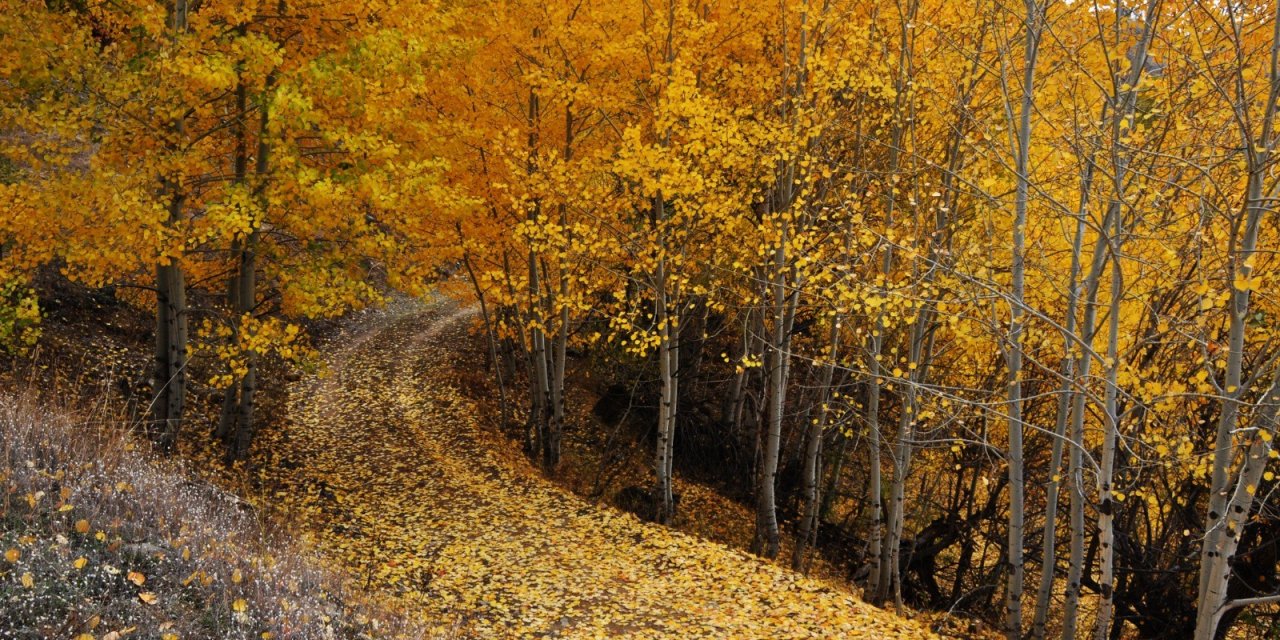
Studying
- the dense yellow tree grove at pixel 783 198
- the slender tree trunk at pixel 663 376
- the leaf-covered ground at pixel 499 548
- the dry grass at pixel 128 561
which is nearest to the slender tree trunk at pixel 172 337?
the dense yellow tree grove at pixel 783 198

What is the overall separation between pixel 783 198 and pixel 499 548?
606 cm

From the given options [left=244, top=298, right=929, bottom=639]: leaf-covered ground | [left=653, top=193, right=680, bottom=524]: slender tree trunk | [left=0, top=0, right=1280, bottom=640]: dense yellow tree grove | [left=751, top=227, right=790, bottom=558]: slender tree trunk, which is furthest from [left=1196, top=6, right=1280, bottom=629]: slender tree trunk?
[left=653, top=193, right=680, bottom=524]: slender tree trunk

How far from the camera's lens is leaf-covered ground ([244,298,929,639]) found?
27.7 ft

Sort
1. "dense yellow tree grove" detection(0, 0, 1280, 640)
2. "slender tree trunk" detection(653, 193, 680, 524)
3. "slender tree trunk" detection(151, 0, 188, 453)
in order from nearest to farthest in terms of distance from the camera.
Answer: "dense yellow tree grove" detection(0, 0, 1280, 640) → "slender tree trunk" detection(151, 0, 188, 453) → "slender tree trunk" detection(653, 193, 680, 524)

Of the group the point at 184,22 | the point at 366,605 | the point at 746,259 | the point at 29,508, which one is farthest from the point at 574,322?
the point at 29,508

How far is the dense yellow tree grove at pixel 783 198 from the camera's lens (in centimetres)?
793

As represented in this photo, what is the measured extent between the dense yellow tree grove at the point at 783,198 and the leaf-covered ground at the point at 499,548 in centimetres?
132

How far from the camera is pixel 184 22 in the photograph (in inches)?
373

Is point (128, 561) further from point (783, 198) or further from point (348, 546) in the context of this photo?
point (783, 198)

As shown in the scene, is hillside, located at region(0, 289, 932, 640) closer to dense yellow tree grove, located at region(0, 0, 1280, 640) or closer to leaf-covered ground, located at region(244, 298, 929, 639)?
leaf-covered ground, located at region(244, 298, 929, 639)

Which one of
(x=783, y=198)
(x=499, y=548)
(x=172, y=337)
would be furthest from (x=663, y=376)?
(x=172, y=337)

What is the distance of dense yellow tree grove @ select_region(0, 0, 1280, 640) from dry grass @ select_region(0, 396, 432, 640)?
295 cm

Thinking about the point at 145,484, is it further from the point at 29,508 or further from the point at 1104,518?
the point at 1104,518

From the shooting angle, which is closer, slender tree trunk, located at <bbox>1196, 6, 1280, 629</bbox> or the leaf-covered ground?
slender tree trunk, located at <bbox>1196, 6, 1280, 629</bbox>
